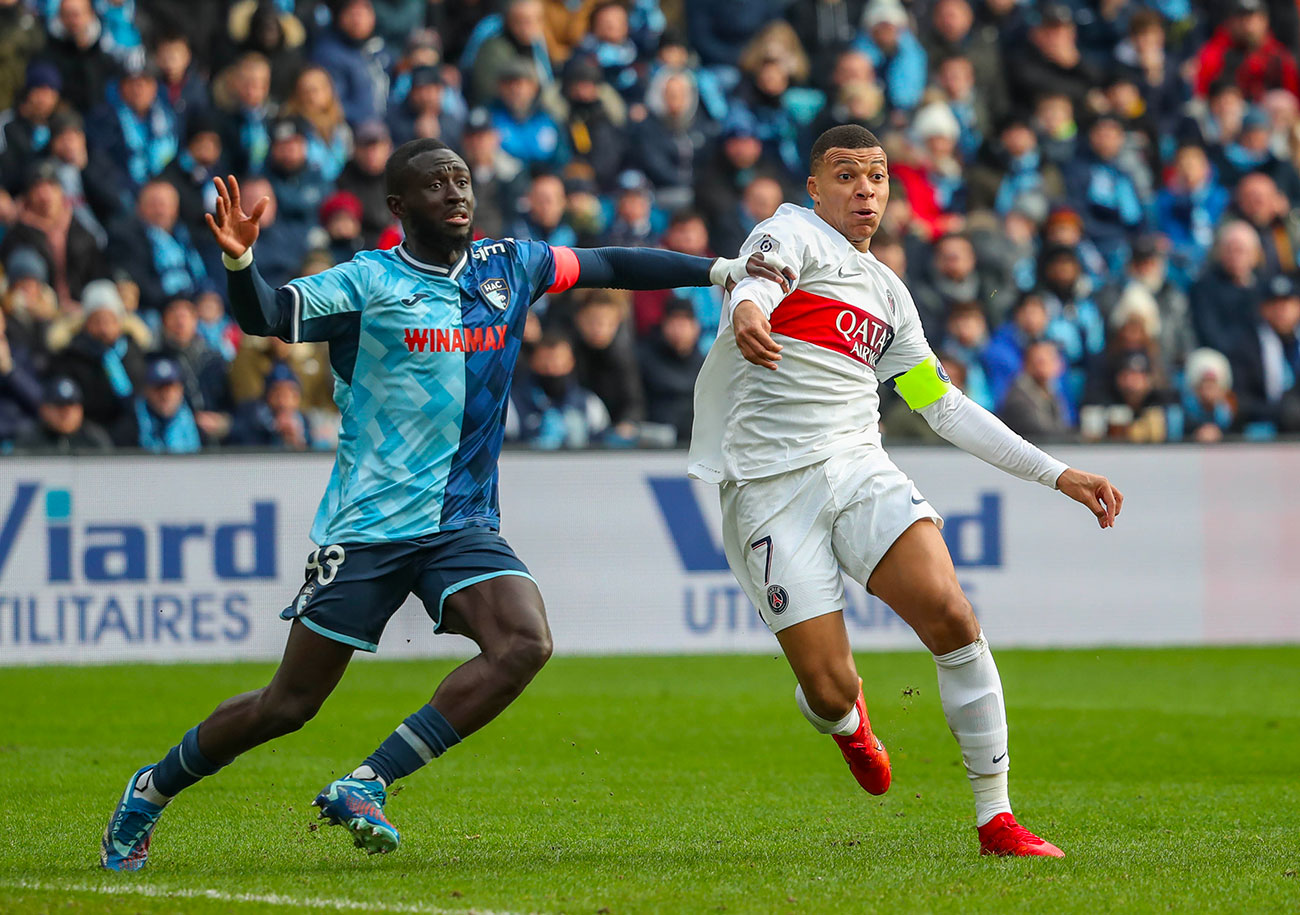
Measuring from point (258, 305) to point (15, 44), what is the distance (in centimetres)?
1131

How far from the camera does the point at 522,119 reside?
16.3 metres

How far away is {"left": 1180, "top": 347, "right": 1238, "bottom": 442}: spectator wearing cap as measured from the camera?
14.9 metres

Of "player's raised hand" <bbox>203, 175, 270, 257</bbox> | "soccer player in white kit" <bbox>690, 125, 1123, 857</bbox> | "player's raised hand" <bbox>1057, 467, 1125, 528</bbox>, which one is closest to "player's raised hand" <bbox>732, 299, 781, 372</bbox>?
"soccer player in white kit" <bbox>690, 125, 1123, 857</bbox>

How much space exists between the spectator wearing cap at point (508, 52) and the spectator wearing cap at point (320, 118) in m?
1.53

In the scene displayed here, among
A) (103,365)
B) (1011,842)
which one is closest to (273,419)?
(103,365)

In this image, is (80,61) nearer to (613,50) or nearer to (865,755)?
(613,50)

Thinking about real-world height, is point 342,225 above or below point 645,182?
below

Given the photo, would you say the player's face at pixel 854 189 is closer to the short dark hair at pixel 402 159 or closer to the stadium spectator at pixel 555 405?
the short dark hair at pixel 402 159

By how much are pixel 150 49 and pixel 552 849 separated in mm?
11788

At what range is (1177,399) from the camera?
49.2ft

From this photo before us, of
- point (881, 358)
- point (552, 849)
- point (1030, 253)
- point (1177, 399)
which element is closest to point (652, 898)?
point (552, 849)

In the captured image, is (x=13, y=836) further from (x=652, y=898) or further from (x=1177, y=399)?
(x=1177, y=399)

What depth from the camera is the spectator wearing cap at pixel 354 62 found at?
16203mm

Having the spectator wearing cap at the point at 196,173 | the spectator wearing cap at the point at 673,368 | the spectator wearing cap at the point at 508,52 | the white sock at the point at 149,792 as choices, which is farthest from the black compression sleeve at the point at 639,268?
the spectator wearing cap at the point at 508,52
